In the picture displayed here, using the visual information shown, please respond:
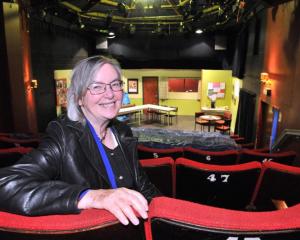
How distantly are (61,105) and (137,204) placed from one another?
394 inches

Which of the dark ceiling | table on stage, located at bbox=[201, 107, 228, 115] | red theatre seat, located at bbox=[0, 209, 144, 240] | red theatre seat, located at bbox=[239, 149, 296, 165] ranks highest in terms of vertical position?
the dark ceiling

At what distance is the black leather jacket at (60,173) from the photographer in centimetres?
80

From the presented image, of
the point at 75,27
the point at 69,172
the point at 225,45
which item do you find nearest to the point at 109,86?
the point at 69,172

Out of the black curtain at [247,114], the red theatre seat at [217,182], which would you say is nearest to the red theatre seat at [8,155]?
the red theatre seat at [217,182]

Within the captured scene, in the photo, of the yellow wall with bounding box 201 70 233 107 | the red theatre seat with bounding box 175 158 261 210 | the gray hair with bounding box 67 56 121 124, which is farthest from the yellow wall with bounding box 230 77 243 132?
the gray hair with bounding box 67 56 121 124

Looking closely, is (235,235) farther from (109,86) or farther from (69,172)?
(109,86)

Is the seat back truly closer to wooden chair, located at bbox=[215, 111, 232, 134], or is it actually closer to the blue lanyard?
the blue lanyard

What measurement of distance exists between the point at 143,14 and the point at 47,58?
13.5 feet

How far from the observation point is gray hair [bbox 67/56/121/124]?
3.97 ft

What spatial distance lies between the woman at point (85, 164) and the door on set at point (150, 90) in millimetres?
13790

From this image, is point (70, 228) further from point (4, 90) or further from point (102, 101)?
point (4, 90)

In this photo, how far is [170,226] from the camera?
0.64m

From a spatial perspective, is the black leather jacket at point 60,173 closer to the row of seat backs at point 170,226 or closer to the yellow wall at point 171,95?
the row of seat backs at point 170,226

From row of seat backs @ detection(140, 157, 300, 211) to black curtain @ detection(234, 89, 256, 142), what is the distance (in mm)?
5778
